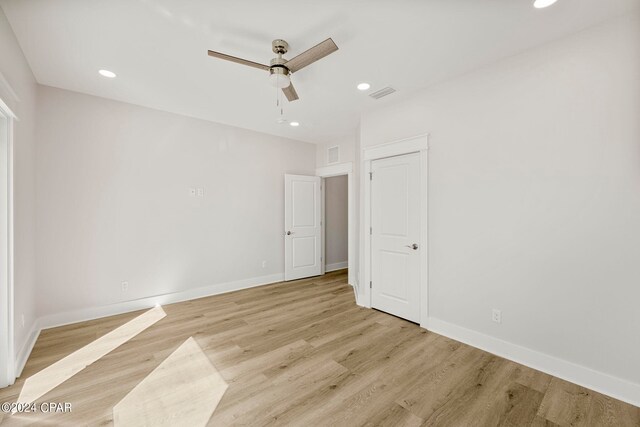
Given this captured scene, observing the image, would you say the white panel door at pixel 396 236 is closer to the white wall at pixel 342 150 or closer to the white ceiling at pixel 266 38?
the white ceiling at pixel 266 38

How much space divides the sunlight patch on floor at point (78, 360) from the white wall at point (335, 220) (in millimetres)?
3590

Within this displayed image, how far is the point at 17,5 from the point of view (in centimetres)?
191

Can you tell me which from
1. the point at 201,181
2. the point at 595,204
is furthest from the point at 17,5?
the point at 595,204

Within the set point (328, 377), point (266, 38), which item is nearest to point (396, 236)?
point (328, 377)

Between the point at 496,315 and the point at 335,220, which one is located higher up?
the point at 335,220

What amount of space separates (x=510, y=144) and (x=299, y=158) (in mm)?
3730

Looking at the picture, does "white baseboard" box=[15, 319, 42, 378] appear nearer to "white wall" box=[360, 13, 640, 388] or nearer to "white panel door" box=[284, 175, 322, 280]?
"white panel door" box=[284, 175, 322, 280]

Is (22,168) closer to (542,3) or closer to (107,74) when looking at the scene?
(107,74)

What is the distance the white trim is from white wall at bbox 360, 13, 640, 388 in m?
3.09

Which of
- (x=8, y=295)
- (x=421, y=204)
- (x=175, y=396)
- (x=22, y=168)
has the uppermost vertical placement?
(x=22, y=168)

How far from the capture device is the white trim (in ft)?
10.6

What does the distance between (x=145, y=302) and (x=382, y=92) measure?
4.21 m

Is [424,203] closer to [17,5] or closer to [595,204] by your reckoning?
[595,204]

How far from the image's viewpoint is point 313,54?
2.06 meters
